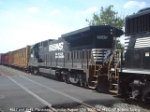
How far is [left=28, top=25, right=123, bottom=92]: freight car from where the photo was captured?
1098 centimetres

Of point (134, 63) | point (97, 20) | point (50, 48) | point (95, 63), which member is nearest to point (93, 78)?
point (95, 63)

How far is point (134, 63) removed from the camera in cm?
817

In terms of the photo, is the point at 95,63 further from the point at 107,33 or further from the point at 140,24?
the point at 140,24

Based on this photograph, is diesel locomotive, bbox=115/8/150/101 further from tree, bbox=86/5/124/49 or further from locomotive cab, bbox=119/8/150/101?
tree, bbox=86/5/124/49

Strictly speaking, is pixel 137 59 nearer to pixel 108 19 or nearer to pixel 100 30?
pixel 100 30

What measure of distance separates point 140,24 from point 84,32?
4738 millimetres

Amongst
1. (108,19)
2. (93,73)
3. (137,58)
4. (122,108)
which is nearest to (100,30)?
(93,73)

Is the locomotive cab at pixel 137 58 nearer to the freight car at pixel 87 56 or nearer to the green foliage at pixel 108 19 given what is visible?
the freight car at pixel 87 56

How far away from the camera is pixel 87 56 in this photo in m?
12.3

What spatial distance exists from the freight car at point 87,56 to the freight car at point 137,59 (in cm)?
142

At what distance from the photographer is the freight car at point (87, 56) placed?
10978 millimetres

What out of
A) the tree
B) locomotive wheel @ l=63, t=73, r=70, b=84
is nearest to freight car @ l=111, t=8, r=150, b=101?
locomotive wheel @ l=63, t=73, r=70, b=84

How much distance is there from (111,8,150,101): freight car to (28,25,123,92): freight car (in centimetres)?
142

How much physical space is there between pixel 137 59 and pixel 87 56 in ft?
15.0
